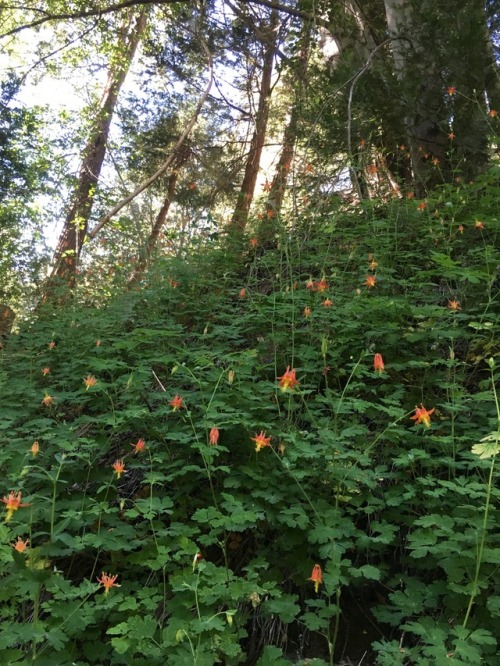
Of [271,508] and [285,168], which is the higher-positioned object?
[285,168]

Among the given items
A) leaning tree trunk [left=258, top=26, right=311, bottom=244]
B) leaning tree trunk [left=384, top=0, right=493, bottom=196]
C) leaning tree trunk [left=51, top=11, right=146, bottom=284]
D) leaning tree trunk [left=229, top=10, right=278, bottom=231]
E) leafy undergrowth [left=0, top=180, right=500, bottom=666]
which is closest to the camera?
leafy undergrowth [left=0, top=180, right=500, bottom=666]

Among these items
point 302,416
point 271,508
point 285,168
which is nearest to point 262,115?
point 285,168

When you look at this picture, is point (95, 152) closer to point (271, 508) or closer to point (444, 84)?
point (444, 84)

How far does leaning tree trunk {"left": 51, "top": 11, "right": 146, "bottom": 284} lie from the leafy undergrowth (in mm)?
6511

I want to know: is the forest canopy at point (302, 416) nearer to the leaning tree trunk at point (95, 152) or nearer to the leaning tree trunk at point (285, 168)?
the leaning tree trunk at point (285, 168)

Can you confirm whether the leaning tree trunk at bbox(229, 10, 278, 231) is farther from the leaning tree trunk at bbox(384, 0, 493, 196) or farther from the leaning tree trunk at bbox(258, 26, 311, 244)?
the leaning tree trunk at bbox(384, 0, 493, 196)

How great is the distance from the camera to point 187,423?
7.94 ft

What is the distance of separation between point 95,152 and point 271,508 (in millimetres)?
10056

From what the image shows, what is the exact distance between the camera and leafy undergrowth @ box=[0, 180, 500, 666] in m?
1.59

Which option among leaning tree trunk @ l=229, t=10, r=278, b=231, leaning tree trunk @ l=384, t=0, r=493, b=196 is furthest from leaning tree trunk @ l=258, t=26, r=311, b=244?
leaning tree trunk @ l=229, t=10, r=278, b=231

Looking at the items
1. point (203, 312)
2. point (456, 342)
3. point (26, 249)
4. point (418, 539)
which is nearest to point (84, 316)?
point (203, 312)

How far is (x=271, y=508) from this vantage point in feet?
6.42

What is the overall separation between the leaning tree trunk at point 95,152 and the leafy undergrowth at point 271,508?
6.51 meters

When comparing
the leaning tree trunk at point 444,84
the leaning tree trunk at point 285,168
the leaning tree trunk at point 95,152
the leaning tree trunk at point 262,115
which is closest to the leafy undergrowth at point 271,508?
the leaning tree trunk at point 285,168
